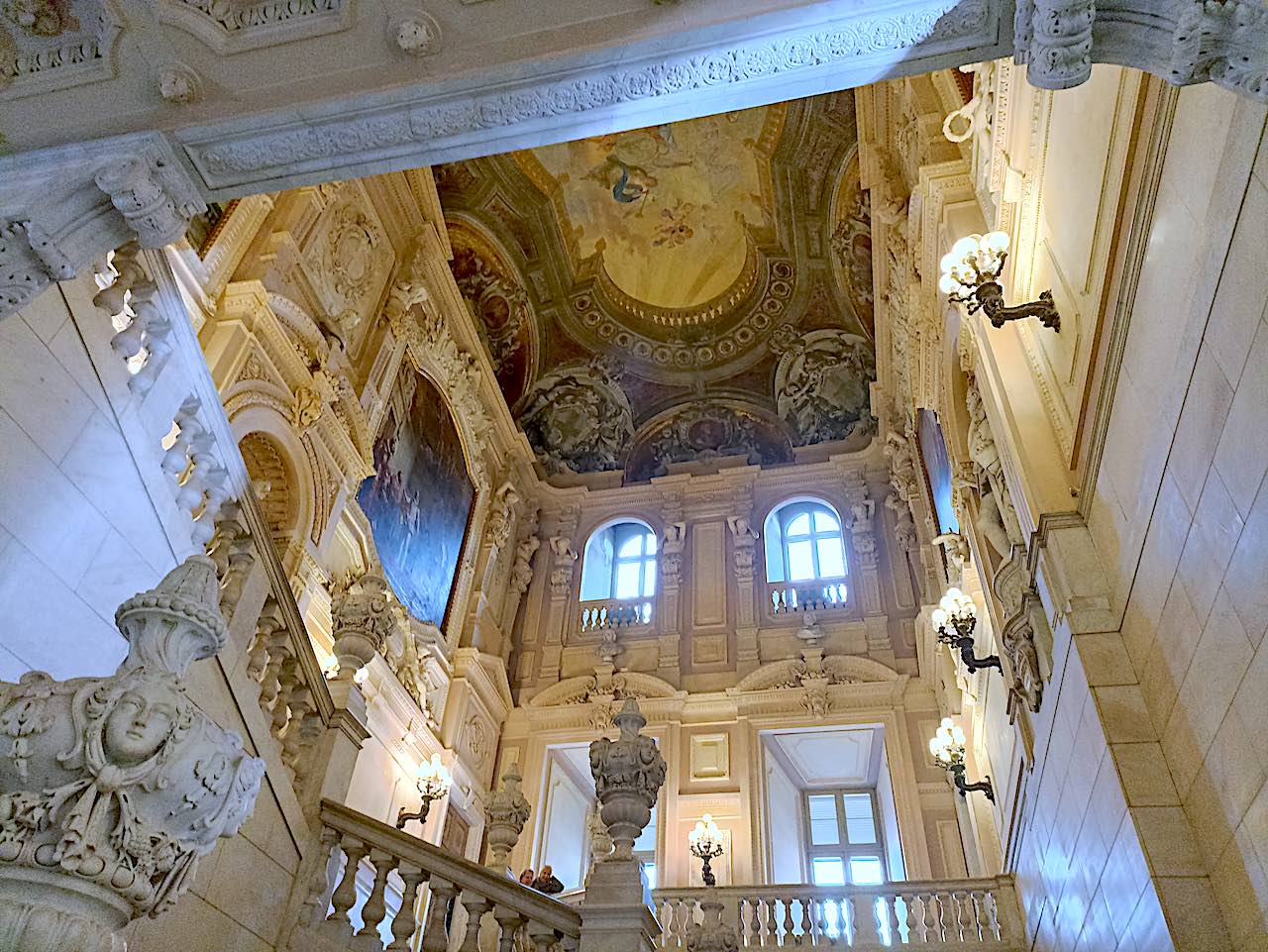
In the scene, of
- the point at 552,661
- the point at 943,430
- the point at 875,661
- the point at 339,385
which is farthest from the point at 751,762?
the point at 339,385

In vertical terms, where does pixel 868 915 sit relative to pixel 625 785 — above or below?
above

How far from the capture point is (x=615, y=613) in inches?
640

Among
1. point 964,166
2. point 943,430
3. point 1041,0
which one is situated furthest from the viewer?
point 943,430

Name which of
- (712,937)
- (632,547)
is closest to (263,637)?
(712,937)

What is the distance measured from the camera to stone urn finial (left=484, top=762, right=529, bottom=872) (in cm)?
758

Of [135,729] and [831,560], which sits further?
[831,560]

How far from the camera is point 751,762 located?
1370 cm

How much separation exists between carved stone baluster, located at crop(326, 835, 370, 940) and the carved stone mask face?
3639 millimetres

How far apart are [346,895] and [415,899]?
481 millimetres

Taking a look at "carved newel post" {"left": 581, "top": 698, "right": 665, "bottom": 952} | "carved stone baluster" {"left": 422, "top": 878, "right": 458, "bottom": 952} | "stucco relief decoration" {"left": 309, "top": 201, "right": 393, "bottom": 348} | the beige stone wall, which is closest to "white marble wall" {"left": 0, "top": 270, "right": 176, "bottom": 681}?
"carved stone baluster" {"left": 422, "top": 878, "right": 458, "bottom": 952}

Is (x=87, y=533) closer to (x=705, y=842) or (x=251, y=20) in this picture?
(x=251, y=20)

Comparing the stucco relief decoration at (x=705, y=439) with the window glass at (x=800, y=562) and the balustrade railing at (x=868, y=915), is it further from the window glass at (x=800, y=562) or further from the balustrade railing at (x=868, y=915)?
the balustrade railing at (x=868, y=915)

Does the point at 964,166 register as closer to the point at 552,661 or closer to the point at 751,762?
the point at 751,762

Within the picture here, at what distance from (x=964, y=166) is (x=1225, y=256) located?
20.1ft
